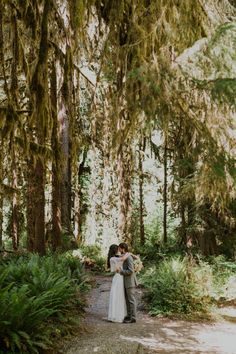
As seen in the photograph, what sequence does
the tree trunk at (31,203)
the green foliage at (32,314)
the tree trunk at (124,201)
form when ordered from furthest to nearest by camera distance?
1. the tree trunk at (124,201)
2. the tree trunk at (31,203)
3. the green foliage at (32,314)

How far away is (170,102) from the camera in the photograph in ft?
15.8

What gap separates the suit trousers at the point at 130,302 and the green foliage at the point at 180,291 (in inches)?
33.6

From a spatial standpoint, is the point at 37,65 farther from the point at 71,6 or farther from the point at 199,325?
the point at 199,325

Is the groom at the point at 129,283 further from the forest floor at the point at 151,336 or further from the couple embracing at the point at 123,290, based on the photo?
the forest floor at the point at 151,336

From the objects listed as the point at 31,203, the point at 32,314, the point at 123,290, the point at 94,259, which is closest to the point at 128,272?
the point at 123,290

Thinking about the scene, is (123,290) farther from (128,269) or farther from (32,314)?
(32,314)

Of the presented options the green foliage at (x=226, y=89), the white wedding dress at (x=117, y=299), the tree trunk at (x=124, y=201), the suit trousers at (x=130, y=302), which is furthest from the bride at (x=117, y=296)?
the tree trunk at (x=124, y=201)

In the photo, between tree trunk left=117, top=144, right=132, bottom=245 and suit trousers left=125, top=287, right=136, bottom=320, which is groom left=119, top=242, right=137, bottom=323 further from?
tree trunk left=117, top=144, right=132, bottom=245

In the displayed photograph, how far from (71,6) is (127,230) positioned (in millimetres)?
11545

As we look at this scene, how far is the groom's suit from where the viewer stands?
932 cm

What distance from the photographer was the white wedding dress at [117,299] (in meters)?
9.23

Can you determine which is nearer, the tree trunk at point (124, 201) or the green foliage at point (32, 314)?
the green foliage at point (32, 314)

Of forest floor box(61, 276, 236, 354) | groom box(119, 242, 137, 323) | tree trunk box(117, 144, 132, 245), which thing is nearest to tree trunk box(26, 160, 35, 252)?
forest floor box(61, 276, 236, 354)

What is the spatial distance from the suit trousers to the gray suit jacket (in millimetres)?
101
